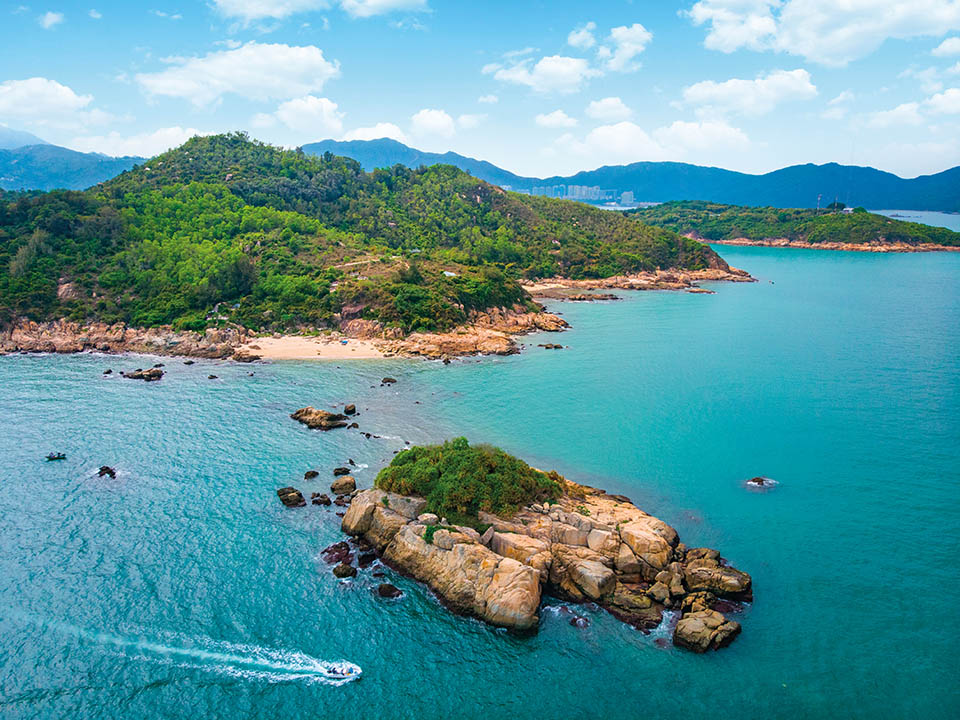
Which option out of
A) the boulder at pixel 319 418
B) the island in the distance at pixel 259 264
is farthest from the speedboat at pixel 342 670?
the island in the distance at pixel 259 264

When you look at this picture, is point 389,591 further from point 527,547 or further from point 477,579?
point 527,547

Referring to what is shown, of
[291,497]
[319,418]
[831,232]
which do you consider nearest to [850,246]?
[831,232]

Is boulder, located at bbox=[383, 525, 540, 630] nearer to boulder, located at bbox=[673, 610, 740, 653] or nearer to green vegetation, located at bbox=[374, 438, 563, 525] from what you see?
green vegetation, located at bbox=[374, 438, 563, 525]

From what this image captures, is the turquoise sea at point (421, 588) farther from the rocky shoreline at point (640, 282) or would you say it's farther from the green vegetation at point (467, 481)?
the rocky shoreline at point (640, 282)

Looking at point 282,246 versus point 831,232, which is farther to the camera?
point 831,232

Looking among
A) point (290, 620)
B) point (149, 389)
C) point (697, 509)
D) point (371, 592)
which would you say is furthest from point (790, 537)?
point (149, 389)
